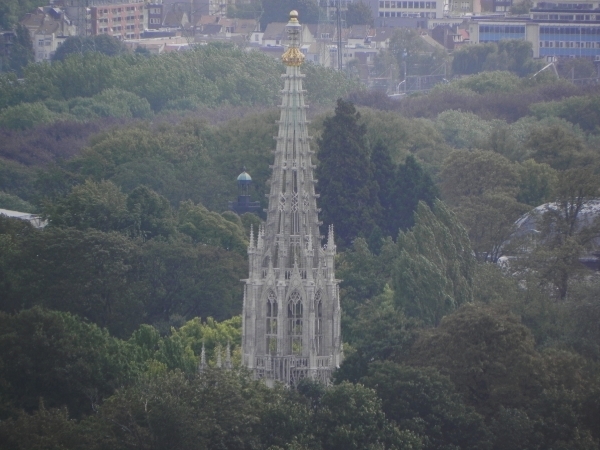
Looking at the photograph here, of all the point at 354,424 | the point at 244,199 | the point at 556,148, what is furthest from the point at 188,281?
the point at 556,148

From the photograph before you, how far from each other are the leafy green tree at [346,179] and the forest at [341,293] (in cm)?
10

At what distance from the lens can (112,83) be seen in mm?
192750

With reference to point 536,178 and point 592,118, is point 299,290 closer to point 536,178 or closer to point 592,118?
point 536,178

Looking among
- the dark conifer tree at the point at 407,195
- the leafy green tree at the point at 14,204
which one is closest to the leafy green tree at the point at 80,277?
the dark conifer tree at the point at 407,195

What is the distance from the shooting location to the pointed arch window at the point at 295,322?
7684cm

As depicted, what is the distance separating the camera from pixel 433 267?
3738 inches

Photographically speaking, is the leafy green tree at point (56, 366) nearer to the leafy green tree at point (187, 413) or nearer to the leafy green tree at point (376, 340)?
the leafy green tree at point (187, 413)

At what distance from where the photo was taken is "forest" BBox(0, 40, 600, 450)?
75.2 metres

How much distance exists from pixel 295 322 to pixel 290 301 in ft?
1.83

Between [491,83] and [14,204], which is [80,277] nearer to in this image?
[14,204]

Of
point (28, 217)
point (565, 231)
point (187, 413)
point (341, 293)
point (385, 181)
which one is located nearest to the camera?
point (187, 413)

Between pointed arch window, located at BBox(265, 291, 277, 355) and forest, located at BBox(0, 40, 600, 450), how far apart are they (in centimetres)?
112

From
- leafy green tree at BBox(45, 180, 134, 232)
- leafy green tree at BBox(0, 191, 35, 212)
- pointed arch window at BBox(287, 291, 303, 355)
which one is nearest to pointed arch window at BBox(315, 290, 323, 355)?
pointed arch window at BBox(287, 291, 303, 355)

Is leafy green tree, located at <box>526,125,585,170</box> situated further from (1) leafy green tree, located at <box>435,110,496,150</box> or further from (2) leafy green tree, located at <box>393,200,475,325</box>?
(2) leafy green tree, located at <box>393,200,475,325</box>
